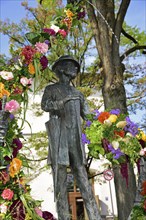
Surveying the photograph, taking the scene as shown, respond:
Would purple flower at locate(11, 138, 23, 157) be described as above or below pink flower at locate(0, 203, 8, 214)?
above

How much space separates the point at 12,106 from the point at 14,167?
1.89 ft

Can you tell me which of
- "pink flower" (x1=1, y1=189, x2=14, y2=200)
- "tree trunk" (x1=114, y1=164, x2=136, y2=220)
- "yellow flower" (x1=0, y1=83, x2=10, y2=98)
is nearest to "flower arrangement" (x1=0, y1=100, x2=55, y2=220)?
"pink flower" (x1=1, y1=189, x2=14, y2=200)

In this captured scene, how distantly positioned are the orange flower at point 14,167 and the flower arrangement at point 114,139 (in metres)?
1.09

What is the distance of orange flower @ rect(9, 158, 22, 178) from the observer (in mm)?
2916

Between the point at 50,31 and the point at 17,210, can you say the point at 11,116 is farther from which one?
the point at 50,31

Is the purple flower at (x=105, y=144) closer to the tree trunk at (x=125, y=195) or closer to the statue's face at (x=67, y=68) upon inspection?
the statue's face at (x=67, y=68)

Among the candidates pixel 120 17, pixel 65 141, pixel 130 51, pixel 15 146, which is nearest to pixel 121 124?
pixel 65 141

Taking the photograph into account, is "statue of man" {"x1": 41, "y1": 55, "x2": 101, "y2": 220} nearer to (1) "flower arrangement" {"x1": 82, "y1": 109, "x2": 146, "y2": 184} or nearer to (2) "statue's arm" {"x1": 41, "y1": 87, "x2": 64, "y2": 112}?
(2) "statue's arm" {"x1": 41, "y1": 87, "x2": 64, "y2": 112}

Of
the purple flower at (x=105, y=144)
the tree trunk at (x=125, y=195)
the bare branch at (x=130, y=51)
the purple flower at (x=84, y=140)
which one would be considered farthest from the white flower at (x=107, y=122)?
the bare branch at (x=130, y=51)

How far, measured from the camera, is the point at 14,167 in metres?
2.95

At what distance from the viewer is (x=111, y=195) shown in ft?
58.0

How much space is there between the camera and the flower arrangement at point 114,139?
3.73 m

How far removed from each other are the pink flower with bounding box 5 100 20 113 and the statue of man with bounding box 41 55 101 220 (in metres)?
0.96

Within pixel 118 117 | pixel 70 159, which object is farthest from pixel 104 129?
pixel 70 159
